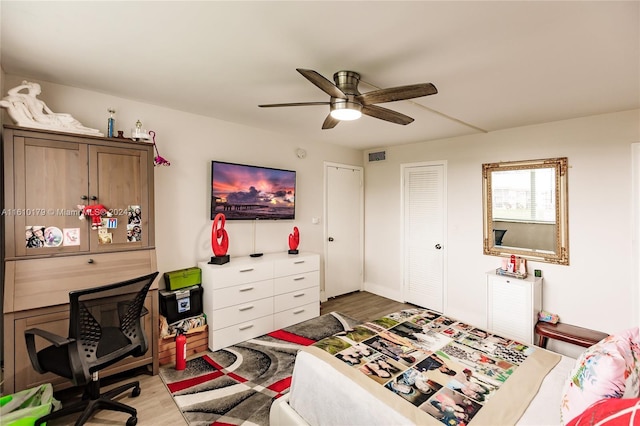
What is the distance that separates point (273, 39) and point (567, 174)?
3366 mm

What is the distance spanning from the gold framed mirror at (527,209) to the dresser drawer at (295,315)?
7.82 ft

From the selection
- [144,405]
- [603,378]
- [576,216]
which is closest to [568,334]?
[576,216]

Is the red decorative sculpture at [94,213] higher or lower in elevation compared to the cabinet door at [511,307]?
higher

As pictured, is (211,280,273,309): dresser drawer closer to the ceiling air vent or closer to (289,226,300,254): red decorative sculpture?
(289,226,300,254): red decorative sculpture

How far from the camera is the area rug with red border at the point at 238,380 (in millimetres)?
2080

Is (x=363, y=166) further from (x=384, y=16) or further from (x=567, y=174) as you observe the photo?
(x=384, y=16)

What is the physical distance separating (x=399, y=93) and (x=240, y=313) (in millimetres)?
2639

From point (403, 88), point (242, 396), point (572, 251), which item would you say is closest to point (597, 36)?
point (403, 88)

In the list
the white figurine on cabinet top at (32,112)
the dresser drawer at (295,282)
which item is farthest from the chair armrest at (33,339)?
the dresser drawer at (295,282)

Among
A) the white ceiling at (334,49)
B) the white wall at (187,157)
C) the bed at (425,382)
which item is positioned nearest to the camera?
the bed at (425,382)

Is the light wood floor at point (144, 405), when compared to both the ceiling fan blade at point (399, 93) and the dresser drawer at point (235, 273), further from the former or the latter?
the ceiling fan blade at point (399, 93)

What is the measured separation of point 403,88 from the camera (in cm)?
183

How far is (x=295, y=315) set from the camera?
3605 mm

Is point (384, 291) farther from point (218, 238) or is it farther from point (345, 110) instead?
point (345, 110)
